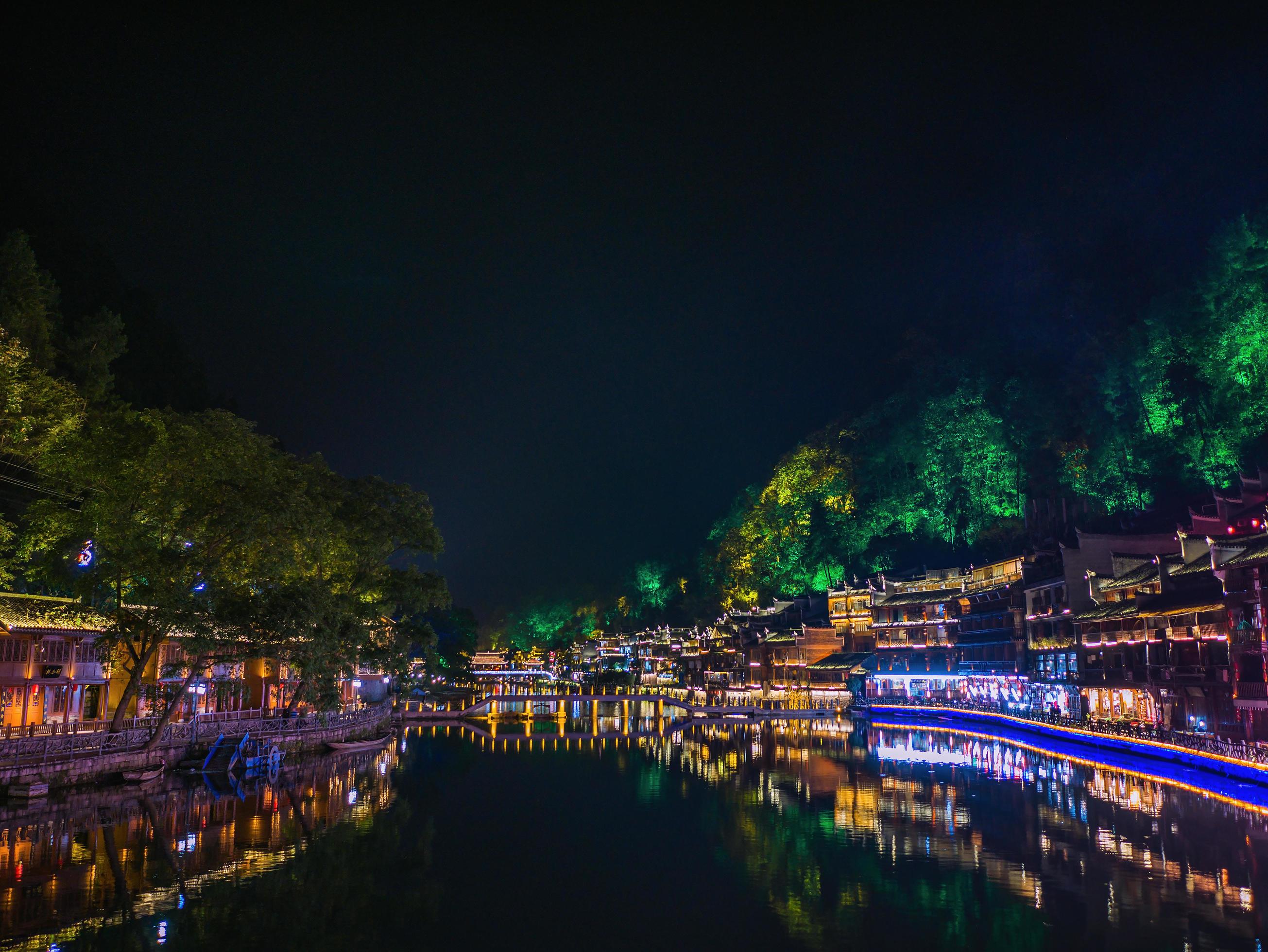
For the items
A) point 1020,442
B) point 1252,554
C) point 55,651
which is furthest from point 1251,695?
point 55,651

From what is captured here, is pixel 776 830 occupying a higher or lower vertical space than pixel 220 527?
lower

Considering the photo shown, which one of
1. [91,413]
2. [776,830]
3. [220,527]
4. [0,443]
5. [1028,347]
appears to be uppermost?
[1028,347]

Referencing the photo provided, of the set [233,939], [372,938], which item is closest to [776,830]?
[372,938]

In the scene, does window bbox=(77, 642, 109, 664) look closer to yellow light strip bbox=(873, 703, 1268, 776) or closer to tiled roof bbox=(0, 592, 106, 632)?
tiled roof bbox=(0, 592, 106, 632)

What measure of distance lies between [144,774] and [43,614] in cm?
877

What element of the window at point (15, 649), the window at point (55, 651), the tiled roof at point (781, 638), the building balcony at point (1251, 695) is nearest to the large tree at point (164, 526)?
the window at point (15, 649)

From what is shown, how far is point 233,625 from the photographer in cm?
3616

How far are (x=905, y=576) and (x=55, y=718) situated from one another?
234 feet

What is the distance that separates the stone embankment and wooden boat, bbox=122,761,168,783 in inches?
8.8

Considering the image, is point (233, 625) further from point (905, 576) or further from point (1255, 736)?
point (905, 576)

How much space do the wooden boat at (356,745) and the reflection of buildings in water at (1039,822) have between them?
669 inches

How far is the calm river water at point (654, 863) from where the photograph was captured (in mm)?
18203

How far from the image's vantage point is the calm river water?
18203 millimetres

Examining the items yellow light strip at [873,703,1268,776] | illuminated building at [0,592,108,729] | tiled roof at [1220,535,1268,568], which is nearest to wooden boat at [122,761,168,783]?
illuminated building at [0,592,108,729]
